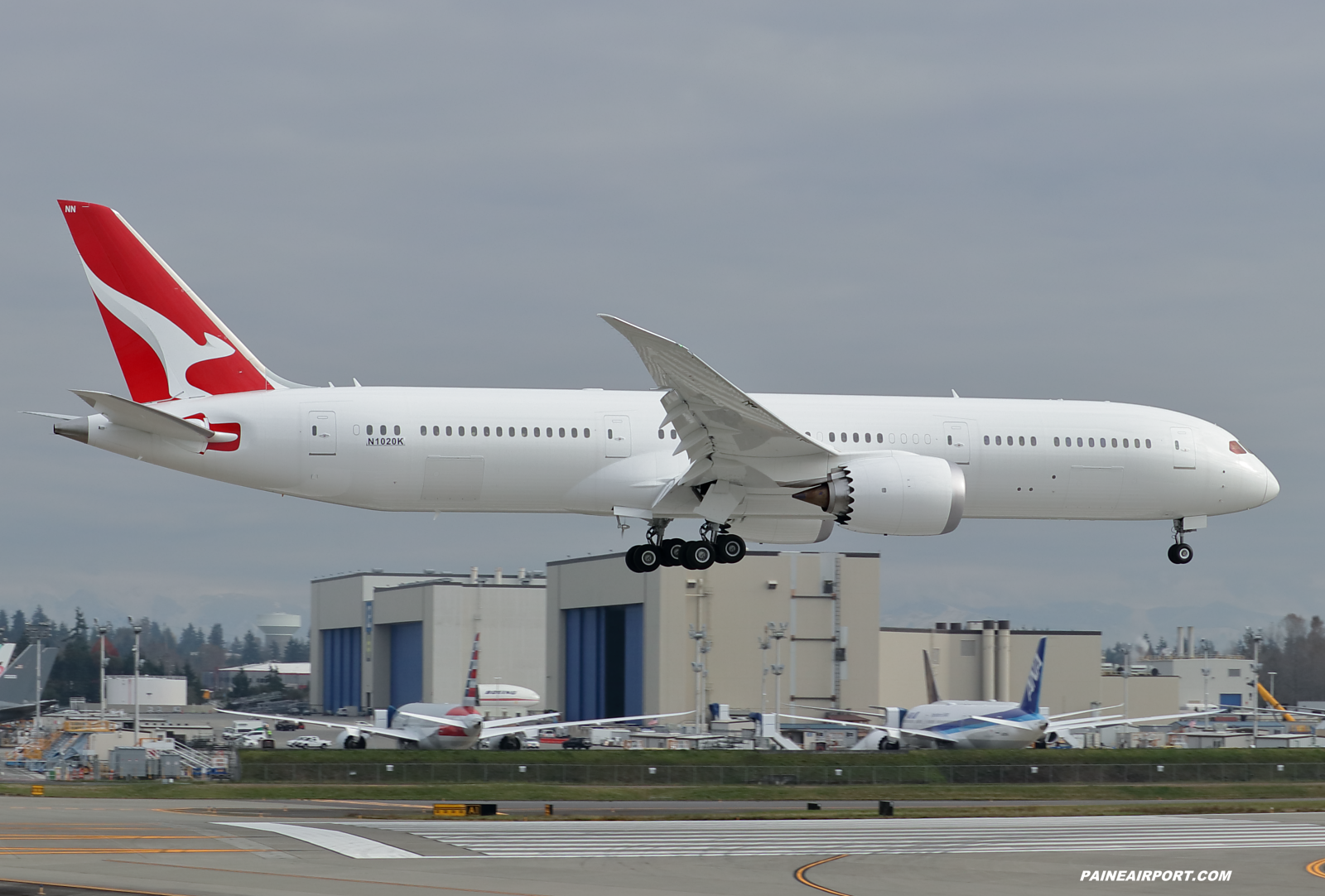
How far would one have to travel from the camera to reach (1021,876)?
2491 centimetres

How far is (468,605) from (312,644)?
2850 cm

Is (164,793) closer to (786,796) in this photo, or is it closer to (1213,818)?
(786,796)

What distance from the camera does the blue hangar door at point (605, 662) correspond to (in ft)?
258

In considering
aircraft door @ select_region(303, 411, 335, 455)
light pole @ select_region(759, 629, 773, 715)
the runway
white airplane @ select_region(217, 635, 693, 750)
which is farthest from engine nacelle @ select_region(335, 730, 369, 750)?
aircraft door @ select_region(303, 411, 335, 455)

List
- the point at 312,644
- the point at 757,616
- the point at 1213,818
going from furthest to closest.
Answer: the point at 312,644 → the point at 757,616 → the point at 1213,818

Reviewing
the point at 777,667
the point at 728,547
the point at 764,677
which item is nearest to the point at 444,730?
the point at 777,667

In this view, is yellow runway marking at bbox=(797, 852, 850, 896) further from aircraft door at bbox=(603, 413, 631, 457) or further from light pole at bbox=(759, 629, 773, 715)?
light pole at bbox=(759, 629, 773, 715)

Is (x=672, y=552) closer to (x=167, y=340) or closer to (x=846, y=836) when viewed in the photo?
(x=846, y=836)

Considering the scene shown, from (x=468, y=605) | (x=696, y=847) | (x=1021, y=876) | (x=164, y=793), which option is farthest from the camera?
(x=468, y=605)

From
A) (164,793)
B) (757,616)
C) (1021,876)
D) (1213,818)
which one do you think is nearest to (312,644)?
(757,616)

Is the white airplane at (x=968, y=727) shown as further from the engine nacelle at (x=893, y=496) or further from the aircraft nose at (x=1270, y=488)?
the engine nacelle at (x=893, y=496)

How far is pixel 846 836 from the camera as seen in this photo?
A: 31.7 meters

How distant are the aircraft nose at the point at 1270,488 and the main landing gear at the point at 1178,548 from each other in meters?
2.05

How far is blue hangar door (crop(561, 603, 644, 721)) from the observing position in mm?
78625
